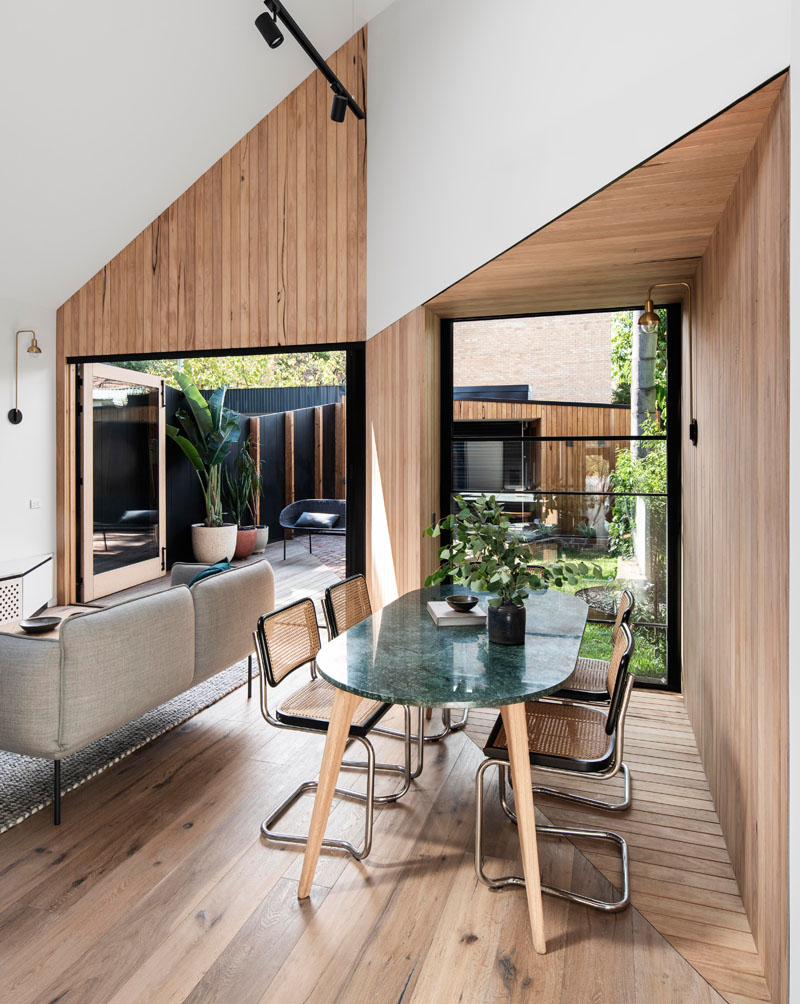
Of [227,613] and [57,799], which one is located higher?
[227,613]

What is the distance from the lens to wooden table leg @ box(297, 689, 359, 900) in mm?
2084

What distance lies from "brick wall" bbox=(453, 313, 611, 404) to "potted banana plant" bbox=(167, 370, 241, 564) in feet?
13.8

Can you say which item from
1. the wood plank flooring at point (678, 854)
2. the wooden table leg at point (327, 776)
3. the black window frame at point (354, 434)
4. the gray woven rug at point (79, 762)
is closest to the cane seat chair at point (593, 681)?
the wood plank flooring at point (678, 854)

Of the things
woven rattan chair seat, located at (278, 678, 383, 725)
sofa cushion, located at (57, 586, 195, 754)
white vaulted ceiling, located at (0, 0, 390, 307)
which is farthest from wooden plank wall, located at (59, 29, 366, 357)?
woven rattan chair seat, located at (278, 678, 383, 725)

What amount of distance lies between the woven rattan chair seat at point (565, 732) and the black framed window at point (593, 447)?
163cm

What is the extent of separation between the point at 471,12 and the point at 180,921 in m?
3.69

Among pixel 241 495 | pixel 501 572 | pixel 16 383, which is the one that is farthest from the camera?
pixel 241 495

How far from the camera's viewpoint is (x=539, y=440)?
165 inches

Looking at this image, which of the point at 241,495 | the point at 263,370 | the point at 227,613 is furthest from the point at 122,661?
the point at 263,370

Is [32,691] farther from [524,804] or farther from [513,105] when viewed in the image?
[513,105]

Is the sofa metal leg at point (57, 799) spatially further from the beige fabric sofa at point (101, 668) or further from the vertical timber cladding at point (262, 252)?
the vertical timber cladding at point (262, 252)

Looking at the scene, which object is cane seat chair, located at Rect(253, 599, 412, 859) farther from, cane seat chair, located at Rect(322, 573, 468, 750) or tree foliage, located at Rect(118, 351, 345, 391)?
tree foliage, located at Rect(118, 351, 345, 391)

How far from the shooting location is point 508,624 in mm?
2377

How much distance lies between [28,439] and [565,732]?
16.2ft
